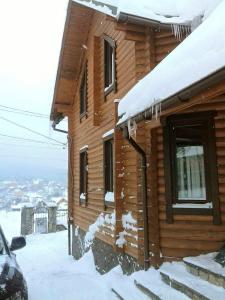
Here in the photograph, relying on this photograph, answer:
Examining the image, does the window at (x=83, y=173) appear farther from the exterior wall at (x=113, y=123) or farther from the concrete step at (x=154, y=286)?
the concrete step at (x=154, y=286)

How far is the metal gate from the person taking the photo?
21.9m

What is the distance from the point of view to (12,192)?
60.7 metres

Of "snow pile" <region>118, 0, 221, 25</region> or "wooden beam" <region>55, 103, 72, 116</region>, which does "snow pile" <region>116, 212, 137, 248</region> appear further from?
"wooden beam" <region>55, 103, 72, 116</region>

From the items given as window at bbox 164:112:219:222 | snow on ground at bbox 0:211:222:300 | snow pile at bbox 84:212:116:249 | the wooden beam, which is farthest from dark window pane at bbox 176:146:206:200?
the wooden beam

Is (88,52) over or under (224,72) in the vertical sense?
over

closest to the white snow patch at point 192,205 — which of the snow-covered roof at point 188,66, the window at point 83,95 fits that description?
the snow-covered roof at point 188,66

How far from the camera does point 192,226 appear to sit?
6914mm

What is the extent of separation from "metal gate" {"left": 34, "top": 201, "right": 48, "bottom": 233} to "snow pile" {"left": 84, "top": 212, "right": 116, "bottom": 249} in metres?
10.3

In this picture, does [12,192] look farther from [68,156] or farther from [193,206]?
[193,206]

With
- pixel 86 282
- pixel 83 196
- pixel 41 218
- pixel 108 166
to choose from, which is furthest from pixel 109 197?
pixel 41 218

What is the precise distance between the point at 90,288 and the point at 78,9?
7.97 m

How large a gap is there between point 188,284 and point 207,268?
14.2 inches

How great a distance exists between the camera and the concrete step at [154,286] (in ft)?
19.0

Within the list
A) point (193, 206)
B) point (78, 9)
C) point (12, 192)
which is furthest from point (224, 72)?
point (12, 192)
